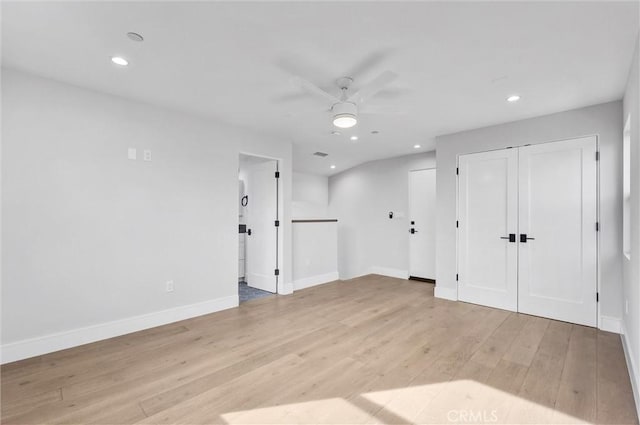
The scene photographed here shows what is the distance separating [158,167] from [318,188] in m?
4.40

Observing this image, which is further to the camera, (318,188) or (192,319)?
(318,188)

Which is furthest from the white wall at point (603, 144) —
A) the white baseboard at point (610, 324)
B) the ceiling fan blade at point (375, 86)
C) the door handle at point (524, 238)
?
the ceiling fan blade at point (375, 86)

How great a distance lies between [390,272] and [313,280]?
1.80m

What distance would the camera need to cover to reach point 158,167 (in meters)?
3.43

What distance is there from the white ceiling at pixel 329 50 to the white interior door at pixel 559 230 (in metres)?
0.59

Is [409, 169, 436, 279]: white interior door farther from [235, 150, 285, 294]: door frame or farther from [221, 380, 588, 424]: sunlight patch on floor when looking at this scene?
[221, 380, 588, 424]: sunlight patch on floor

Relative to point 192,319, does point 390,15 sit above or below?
above

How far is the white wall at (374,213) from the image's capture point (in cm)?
602

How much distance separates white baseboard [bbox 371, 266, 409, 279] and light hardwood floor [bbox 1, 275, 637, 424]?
2320 mm

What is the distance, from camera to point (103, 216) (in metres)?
3.04

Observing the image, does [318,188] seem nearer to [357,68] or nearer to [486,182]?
[486,182]

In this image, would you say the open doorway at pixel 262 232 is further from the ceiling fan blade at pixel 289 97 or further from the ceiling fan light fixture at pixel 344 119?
the ceiling fan light fixture at pixel 344 119

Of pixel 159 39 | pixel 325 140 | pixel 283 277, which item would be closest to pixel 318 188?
pixel 325 140

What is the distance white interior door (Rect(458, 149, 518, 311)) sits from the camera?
3900mm
